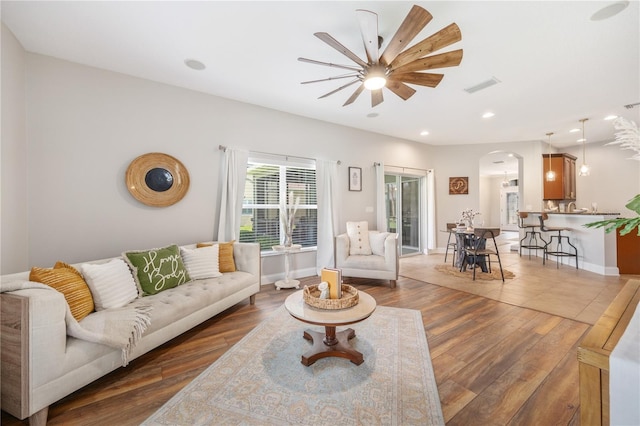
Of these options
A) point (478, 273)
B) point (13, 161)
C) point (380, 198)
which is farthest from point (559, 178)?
point (13, 161)

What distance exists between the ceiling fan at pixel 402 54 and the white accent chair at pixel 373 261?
7.18ft

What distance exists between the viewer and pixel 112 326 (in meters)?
1.74

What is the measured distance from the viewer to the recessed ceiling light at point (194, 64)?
280 cm

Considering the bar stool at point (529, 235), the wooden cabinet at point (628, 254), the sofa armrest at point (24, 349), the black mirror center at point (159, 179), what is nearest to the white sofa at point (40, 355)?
the sofa armrest at point (24, 349)

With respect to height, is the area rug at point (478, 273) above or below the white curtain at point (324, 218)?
below

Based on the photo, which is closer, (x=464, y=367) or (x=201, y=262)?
(x=464, y=367)

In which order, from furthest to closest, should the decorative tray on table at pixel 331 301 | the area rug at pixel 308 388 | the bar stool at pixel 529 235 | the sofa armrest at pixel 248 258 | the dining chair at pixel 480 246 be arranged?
the bar stool at pixel 529 235
the dining chair at pixel 480 246
the sofa armrest at pixel 248 258
the decorative tray on table at pixel 331 301
the area rug at pixel 308 388

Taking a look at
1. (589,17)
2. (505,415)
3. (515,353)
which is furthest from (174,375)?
(589,17)

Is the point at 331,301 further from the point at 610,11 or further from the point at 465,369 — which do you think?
the point at 610,11

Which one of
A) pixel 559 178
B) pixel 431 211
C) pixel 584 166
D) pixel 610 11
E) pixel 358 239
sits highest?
pixel 610 11

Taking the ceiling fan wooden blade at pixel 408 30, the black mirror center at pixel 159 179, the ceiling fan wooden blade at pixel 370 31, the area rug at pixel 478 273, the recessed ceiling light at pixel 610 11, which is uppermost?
the recessed ceiling light at pixel 610 11

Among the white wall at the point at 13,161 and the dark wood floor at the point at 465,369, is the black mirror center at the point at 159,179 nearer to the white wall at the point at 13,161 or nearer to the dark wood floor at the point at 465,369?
the white wall at the point at 13,161

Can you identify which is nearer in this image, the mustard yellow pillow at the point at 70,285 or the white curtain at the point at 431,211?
the mustard yellow pillow at the point at 70,285

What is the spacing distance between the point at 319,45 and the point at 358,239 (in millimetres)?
2861
